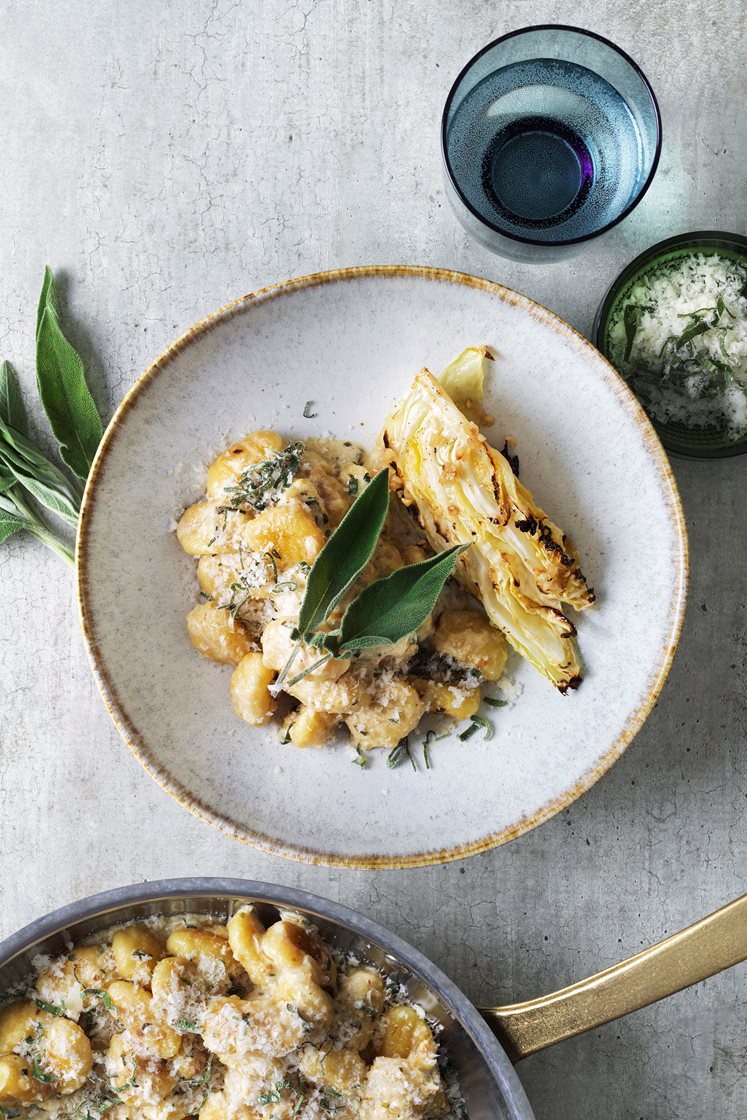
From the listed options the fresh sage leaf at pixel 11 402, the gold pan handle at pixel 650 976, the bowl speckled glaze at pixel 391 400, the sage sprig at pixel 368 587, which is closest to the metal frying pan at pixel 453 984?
the gold pan handle at pixel 650 976

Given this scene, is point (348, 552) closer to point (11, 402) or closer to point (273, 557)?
point (273, 557)

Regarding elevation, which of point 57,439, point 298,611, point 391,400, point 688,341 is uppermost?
point 688,341

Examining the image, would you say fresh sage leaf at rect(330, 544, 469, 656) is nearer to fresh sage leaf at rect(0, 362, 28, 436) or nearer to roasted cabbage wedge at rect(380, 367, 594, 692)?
roasted cabbage wedge at rect(380, 367, 594, 692)

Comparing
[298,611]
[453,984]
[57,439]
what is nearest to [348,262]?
[57,439]

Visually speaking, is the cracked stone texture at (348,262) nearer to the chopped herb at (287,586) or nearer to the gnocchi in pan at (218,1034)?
the gnocchi in pan at (218,1034)

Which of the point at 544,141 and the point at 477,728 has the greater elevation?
the point at 544,141

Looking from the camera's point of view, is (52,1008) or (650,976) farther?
(52,1008)

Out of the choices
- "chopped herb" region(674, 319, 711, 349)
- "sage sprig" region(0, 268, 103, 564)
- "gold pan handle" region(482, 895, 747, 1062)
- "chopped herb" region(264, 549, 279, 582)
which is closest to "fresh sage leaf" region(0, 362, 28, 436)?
"sage sprig" region(0, 268, 103, 564)

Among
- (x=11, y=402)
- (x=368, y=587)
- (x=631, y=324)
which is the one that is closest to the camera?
(x=368, y=587)
